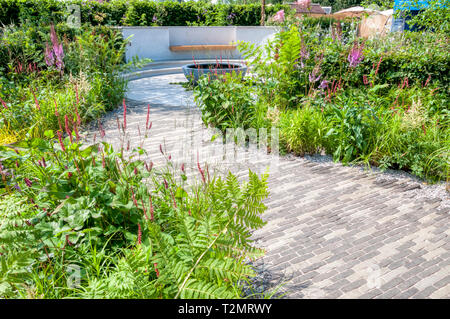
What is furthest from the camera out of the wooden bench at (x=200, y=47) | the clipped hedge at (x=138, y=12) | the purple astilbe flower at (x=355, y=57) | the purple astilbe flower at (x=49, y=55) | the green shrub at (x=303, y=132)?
the wooden bench at (x=200, y=47)

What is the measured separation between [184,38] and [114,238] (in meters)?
12.1

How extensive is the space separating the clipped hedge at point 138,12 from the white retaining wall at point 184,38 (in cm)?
70

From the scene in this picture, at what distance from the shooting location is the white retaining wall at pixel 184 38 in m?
11.4

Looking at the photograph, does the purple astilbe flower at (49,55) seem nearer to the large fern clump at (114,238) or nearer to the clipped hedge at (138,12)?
the large fern clump at (114,238)

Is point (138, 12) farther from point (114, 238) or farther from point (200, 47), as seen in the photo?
point (114, 238)

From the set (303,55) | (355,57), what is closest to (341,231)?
(355,57)

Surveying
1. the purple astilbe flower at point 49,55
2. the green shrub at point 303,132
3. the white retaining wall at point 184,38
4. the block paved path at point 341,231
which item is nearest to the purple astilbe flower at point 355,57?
the green shrub at point 303,132

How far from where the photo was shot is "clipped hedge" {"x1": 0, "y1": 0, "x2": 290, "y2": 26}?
9477 millimetres

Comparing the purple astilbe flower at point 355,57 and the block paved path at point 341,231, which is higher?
the purple astilbe flower at point 355,57

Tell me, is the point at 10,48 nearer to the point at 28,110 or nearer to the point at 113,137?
the point at 28,110

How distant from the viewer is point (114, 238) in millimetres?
2201

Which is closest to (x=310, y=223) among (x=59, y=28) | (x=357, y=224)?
(x=357, y=224)

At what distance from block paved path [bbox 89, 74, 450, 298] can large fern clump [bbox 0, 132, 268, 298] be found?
45cm
